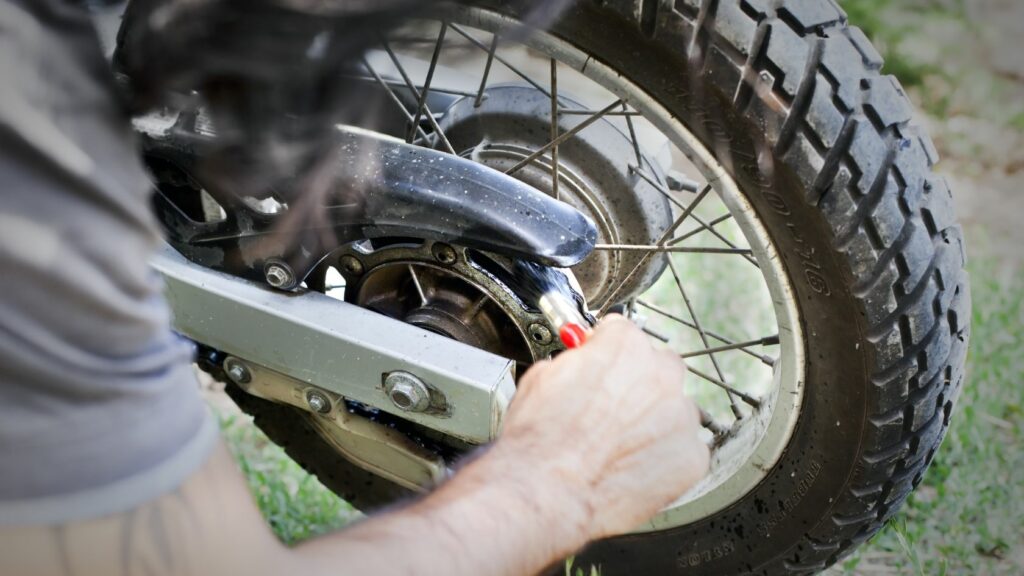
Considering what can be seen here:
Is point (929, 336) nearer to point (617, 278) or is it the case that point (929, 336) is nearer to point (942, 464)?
point (617, 278)

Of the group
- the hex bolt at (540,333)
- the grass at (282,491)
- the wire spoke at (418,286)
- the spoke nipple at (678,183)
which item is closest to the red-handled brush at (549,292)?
the hex bolt at (540,333)

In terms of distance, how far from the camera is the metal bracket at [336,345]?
1.33 m

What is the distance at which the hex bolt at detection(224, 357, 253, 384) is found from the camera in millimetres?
1488

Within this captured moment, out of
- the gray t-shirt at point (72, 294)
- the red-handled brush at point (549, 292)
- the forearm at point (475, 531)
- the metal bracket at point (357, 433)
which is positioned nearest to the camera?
the gray t-shirt at point (72, 294)

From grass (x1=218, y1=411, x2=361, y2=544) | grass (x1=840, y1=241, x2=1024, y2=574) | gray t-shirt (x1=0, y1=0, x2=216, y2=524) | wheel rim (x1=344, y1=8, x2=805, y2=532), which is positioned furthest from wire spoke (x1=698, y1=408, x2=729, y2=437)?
gray t-shirt (x1=0, y1=0, x2=216, y2=524)

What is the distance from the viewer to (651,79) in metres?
1.19

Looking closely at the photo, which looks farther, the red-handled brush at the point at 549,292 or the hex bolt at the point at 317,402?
the hex bolt at the point at 317,402

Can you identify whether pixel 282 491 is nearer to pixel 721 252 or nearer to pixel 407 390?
pixel 407 390

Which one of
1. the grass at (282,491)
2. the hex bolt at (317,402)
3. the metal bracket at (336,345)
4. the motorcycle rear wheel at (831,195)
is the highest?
the motorcycle rear wheel at (831,195)

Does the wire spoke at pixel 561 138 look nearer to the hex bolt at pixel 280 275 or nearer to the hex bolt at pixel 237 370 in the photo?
the hex bolt at pixel 280 275

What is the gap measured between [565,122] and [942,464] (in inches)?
42.9

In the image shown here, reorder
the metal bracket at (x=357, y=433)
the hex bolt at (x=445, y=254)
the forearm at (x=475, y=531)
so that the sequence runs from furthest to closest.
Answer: the metal bracket at (x=357, y=433) < the hex bolt at (x=445, y=254) < the forearm at (x=475, y=531)

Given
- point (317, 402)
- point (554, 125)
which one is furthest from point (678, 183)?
point (317, 402)

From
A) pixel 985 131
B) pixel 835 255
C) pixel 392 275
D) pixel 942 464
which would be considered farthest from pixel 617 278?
pixel 985 131
